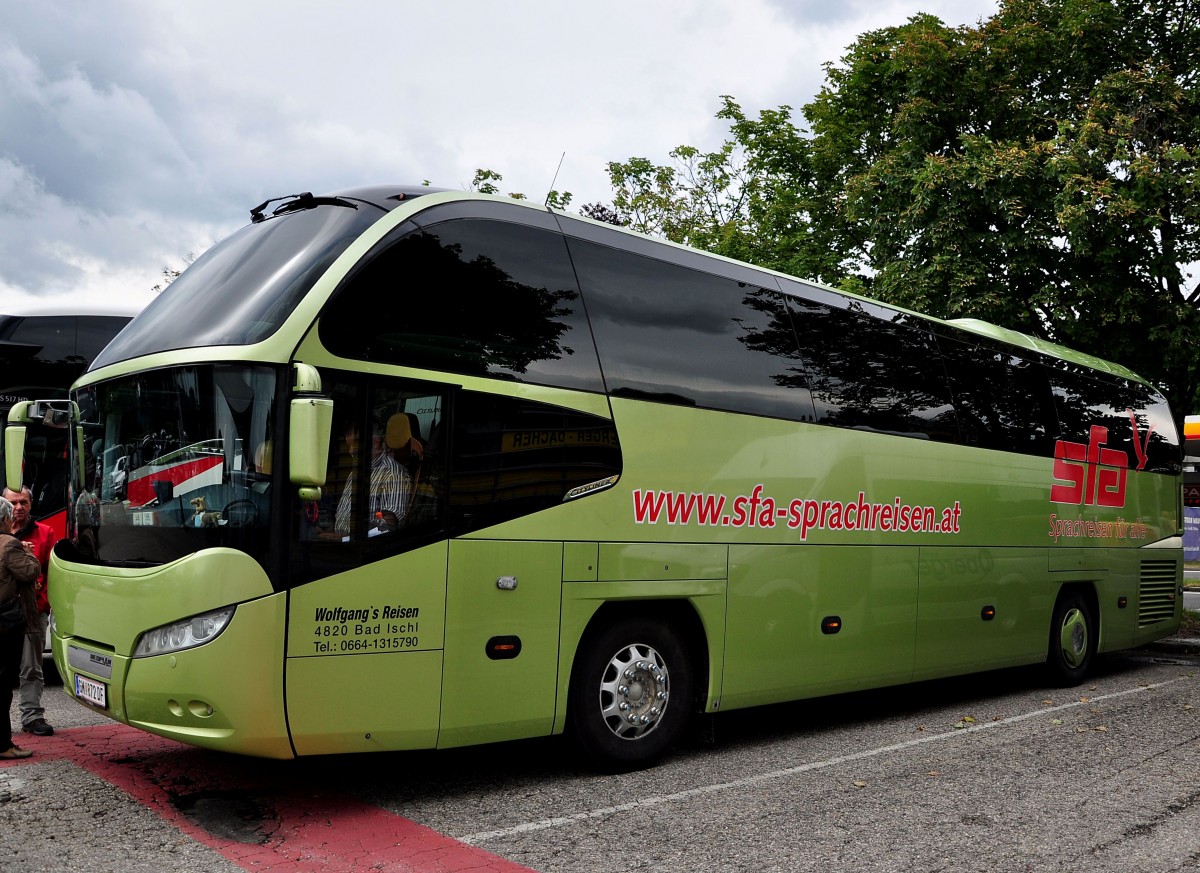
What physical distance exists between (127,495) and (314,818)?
80.1 inches

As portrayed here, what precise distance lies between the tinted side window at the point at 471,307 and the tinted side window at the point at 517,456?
22 cm

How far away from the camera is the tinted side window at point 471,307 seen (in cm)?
582

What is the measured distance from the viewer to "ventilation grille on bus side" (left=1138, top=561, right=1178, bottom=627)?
13102mm

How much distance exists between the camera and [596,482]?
6758 millimetres

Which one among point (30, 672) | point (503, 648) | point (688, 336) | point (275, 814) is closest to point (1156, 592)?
point (688, 336)

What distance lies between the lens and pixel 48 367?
1087 centimetres

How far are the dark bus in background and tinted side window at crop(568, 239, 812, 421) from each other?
624 centimetres

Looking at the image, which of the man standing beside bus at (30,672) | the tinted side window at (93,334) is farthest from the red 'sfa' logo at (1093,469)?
→ the tinted side window at (93,334)

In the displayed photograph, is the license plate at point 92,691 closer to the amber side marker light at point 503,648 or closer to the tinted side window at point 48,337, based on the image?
the amber side marker light at point 503,648

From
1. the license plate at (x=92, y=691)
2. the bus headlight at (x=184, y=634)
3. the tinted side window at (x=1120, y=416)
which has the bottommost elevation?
the license plate at (x=92, y=691)

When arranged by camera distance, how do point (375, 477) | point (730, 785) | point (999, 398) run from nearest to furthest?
point (375, 477) → point (730, 785) → point (999, 398)

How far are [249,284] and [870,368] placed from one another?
5.31 metres

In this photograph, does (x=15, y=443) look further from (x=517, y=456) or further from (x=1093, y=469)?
(x=1093, y=469)

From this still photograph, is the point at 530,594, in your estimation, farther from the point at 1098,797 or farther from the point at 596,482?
the point at 1098,797
